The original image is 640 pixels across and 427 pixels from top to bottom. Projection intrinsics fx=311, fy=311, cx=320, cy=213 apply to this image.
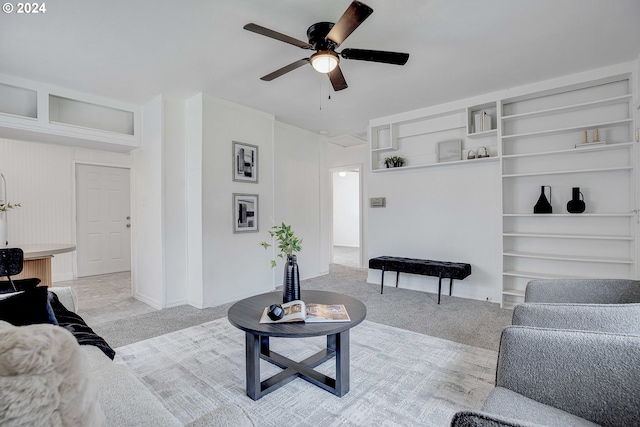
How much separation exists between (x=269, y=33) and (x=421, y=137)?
10.1 ft

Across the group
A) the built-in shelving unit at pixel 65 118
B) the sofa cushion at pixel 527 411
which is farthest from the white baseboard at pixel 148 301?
the sofa cushion at pixel 527 411

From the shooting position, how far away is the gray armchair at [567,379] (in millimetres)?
984

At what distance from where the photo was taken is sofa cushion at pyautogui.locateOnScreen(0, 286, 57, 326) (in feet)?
4.48

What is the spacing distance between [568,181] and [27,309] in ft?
15.4

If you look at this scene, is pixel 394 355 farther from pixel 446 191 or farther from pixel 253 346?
pixel 446 191

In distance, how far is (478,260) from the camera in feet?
13.1

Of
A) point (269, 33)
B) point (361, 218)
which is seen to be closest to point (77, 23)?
point (269, 33)

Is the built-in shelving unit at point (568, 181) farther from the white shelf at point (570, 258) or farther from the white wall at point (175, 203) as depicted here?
the white wall at point (175, 203)

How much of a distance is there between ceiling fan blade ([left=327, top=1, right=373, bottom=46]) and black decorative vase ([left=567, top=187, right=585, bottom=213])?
3.05 m

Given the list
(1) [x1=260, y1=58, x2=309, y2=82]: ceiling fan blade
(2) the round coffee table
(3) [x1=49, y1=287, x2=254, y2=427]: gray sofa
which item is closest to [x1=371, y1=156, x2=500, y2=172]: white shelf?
(1) [x1=260, y1=58, x2=309, y2=82]: ceiling fan blade

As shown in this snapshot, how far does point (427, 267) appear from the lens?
385cm

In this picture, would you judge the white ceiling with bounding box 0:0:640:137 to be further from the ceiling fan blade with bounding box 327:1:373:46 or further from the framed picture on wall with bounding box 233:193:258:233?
the framed picture on wall with bounding box 233:193:258:233

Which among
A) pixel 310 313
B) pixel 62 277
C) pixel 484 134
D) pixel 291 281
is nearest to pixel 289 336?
pixel 310 313

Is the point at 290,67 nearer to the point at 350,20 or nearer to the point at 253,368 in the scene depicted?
the point at 350,20
